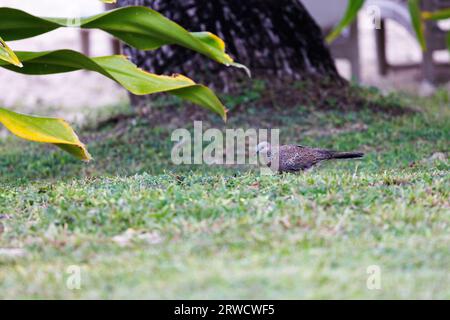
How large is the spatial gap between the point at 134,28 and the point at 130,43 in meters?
0.19

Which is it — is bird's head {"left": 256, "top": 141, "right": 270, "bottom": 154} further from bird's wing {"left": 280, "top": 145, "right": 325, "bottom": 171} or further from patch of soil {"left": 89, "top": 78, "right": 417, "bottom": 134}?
patch of soil {"left": 89, "top": 78, "right": 417, "bottom": 134}

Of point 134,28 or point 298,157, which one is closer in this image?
point 134,28

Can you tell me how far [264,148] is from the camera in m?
6.98

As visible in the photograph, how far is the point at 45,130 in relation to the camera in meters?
5.71

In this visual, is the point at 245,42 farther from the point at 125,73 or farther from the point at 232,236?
the point at 232,236

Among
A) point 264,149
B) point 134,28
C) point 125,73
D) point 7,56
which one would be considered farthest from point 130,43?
point 264,149

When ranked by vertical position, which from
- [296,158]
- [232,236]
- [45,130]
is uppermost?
[45,130]

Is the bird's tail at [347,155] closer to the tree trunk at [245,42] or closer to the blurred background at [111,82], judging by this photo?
the tree trunk at [245,42]

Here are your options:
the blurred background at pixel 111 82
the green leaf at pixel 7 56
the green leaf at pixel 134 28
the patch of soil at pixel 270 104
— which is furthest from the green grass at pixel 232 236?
the blurred background at pixel 111 82

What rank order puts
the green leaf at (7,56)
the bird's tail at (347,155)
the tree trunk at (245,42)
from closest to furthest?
1. the green leaf at (7,56)
2. the bird's tail at (347,155)
3. the tree trunk at (245,42)

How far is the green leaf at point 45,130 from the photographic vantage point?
565 cm

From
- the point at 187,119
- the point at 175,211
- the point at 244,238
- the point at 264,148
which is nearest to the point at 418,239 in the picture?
the point at 244,238

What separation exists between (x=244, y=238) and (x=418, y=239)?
927 mm

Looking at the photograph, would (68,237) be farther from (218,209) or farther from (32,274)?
Result: (218,209)
